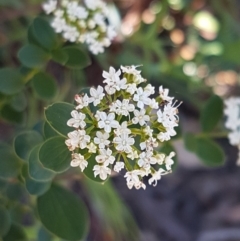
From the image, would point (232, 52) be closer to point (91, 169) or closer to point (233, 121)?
point (233, 121)

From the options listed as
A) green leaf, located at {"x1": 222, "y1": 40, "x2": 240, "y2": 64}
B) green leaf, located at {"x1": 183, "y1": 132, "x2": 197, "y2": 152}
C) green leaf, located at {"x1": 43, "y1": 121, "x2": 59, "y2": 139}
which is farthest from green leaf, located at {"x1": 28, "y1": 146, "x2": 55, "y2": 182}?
green leaf, located at {"x1": 222, "y1": 40, "x2": 240, "y2": 64}

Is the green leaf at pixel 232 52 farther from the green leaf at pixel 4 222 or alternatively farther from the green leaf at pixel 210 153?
the green leaf at pixel 4 222

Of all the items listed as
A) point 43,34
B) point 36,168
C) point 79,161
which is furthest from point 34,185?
point 43,34

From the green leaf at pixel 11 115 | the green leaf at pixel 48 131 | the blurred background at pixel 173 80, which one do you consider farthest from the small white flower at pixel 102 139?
the blurred background at pixel 173 80

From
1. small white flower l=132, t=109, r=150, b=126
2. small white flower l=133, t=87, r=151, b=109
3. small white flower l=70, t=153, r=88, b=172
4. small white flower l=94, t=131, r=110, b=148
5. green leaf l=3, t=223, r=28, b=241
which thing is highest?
small white flower l=133, t=87, r=151, b=109

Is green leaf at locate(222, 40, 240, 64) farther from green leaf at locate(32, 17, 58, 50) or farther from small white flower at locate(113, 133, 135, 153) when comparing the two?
small white flower at locate(113, 133, 135, 153)
